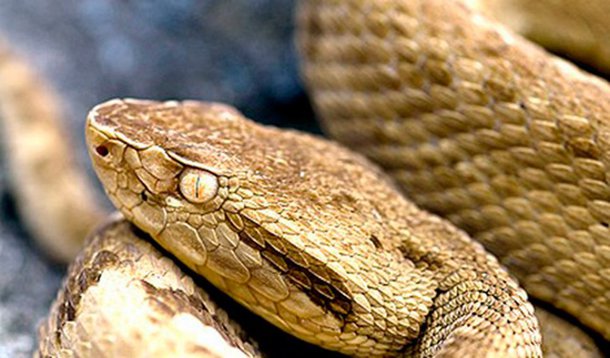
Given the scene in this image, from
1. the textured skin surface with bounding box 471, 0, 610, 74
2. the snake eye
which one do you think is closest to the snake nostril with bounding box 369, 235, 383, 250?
the snake eye

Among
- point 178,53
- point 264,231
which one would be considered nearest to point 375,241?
point 264,231

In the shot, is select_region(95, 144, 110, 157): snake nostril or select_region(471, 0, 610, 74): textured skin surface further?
select_region(471, 0, 610, 74): textured skin surface

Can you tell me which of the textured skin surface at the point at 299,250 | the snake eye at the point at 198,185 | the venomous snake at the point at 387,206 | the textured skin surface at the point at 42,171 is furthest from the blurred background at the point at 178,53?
the snake eye at the point at 198,185

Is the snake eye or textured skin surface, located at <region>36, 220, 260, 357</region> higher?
the snake eye

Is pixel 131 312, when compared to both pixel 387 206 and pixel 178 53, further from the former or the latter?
pixel 178 53

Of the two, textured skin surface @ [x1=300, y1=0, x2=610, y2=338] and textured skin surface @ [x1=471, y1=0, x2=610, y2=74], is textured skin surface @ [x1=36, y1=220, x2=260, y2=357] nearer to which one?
textured skin surface @ [x1=300, y1=0, x2=610, y2=338]

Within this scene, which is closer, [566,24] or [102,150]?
[102,150]
